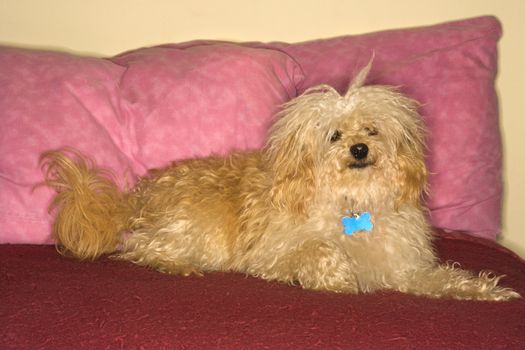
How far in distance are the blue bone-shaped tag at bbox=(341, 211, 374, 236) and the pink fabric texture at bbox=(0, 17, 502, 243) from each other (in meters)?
0.57

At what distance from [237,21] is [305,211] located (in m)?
1.54

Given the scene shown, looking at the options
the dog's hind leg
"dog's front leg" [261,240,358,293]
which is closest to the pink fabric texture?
the dog's hind leg

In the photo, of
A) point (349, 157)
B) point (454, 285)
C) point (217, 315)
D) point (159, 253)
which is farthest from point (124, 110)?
point (454, 285)

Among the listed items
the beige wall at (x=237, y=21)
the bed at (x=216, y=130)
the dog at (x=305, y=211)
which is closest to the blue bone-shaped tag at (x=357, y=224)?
the dog at (x=305, y=211)

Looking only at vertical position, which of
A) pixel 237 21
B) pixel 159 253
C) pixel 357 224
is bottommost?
pixel 159 253

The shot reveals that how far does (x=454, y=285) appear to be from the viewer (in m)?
2.35

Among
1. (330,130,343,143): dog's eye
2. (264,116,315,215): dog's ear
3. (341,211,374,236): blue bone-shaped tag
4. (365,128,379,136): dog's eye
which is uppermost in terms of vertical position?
(365,128,379,136): dog's eye

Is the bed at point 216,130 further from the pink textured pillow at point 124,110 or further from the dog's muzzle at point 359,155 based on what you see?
the dog's muzzle at point 359,155

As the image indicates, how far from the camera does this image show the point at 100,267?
2.49 metres

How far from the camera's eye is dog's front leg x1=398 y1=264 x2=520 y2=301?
7.49 feet

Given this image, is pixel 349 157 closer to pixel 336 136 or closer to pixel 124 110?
pixel 336 136

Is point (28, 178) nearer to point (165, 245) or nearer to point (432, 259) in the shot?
point (165, 245)

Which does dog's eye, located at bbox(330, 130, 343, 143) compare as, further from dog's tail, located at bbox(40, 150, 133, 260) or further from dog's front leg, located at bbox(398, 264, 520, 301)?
dog's tail, located at bbox(40, 150, 133, 260)

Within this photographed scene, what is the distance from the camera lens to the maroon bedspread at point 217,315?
179cm
